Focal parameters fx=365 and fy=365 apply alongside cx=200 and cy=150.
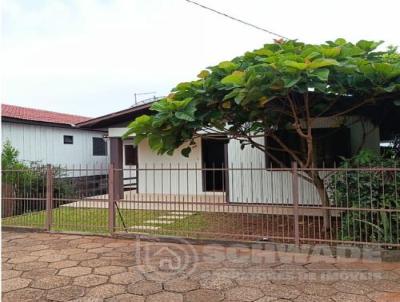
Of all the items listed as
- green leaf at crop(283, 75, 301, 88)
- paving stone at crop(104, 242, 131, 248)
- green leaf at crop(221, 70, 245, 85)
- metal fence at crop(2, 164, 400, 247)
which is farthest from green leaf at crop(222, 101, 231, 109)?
paving stone at crop(104, 242, 131, 248)

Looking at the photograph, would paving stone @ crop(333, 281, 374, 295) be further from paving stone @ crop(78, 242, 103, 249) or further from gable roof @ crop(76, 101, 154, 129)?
gable roof @ crop(76, 101, 154, 129)

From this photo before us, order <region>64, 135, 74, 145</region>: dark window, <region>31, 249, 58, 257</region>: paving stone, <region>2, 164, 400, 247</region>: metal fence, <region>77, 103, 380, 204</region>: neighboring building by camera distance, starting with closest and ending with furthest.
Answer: <region>2, 164, 400, 247</region>: metal fence
<region>31, 249, 58, 257</region>: paving stone
<region>77, 103, 380, 204</region>: neighboring building
<region>64, 135, 74, 145</region>: dark window

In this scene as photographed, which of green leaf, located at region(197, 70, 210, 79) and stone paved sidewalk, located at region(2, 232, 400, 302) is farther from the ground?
green leaf, located at region(197, 70, 210, 79)

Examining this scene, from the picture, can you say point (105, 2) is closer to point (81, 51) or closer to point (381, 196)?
point (81, 51)

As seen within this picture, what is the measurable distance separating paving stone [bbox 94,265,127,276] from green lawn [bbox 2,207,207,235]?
5.96 ft

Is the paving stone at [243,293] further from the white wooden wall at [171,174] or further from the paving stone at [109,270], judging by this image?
the white wooden wall at [171,174]

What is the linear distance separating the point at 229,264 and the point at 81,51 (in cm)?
988

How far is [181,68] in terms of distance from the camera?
20.8 m

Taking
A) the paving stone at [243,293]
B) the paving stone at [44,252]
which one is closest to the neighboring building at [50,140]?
the paving stone at [44,252]

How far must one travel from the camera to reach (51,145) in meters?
14.5

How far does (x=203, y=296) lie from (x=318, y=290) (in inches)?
50.1

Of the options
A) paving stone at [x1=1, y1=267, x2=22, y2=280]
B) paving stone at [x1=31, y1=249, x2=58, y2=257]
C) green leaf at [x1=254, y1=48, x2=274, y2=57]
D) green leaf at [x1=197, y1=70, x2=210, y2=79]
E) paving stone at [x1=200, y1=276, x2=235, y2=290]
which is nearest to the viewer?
paving stone at [x1=200, y1=276, x2=235, y2=290]

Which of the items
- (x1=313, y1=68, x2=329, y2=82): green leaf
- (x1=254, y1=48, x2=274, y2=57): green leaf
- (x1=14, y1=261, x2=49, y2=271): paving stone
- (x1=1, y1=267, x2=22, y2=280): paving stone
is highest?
(x1=254, y1=48, x2=274, y2=57): green leaf

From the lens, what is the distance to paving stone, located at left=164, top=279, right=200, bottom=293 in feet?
13.6
